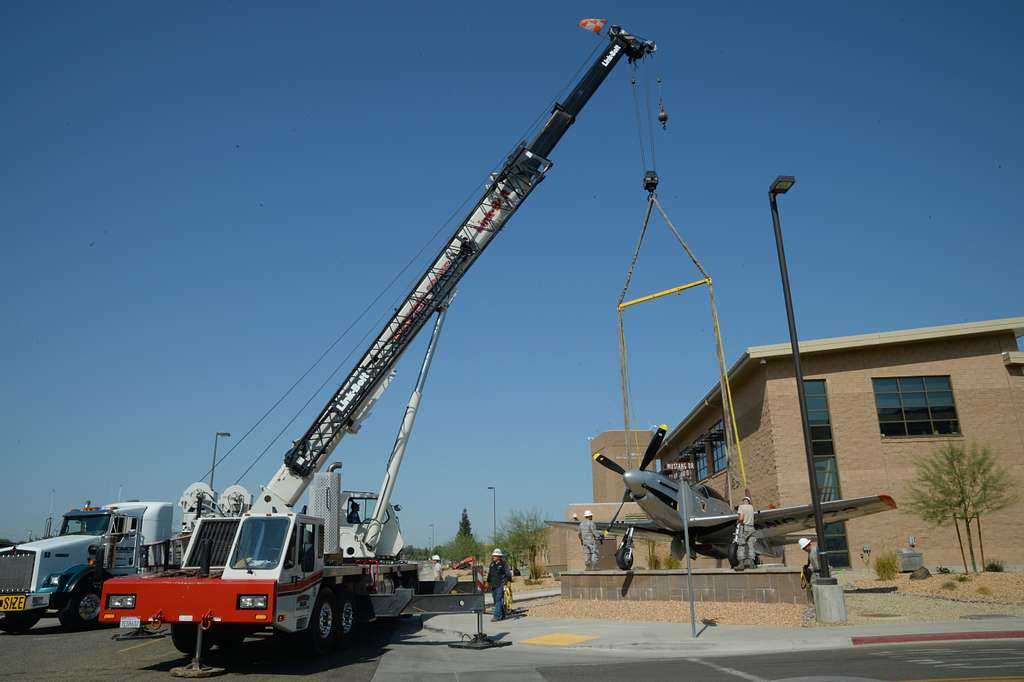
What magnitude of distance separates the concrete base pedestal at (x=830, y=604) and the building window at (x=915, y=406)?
69.2ft

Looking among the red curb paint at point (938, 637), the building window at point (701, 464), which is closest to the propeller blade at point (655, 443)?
the red curb paint at point (938, 637)

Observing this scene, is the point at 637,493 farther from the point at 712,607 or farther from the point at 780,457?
the point at 780,457

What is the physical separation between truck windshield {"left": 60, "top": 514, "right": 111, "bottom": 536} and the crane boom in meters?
5.55

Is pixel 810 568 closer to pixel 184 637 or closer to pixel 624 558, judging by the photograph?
pixel 624 558

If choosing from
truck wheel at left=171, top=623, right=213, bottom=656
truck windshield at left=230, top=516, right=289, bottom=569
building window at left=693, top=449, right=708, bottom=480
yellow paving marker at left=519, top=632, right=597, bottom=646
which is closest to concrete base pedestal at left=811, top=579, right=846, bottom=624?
yellow paving marker at left=519, top=632, right=597, bottom=646

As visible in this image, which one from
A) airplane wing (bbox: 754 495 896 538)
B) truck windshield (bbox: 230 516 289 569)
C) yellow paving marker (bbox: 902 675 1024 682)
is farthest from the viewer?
airplane wing (bbox: 754 495 896 538)

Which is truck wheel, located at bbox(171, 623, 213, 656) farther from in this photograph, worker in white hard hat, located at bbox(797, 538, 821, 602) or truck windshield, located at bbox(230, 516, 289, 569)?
worker in white hard hat, located at bbox(797, 538, 821, 602)

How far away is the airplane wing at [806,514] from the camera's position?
1964 centimetres

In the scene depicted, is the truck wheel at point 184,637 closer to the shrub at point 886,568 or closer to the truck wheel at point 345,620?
the truck wheel at point 345,620

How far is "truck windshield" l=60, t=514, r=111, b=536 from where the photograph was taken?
1798cm

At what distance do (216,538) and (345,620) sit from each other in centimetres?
272

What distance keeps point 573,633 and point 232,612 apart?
270 inches

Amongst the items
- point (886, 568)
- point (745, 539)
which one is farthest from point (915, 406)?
point (745, 539)

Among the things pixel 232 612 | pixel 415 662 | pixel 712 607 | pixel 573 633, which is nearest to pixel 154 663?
pixel 232 612
